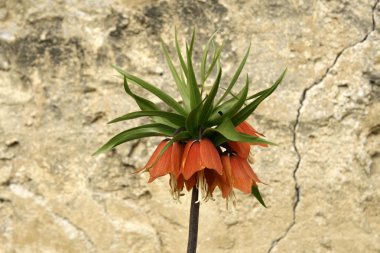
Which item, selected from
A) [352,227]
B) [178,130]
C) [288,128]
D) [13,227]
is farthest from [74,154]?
[178,130]

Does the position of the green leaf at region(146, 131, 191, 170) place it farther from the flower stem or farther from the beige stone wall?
the beige stone wall

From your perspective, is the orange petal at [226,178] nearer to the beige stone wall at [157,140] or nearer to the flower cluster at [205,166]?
the flower cluster at [205,166]

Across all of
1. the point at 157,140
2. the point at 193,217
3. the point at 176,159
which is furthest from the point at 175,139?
the point at 157,140

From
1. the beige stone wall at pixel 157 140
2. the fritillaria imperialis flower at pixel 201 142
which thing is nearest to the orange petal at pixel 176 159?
the fritillaria imperialis flower at pixel 201 142

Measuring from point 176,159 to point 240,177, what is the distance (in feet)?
0.37

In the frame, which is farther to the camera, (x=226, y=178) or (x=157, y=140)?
(x=157, y=140)

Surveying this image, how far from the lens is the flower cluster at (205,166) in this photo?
1.23 metres

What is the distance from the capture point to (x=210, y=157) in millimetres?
1226

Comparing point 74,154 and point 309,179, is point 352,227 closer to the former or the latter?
point 309,179

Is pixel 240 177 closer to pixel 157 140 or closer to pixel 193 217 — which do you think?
pixel 193 217

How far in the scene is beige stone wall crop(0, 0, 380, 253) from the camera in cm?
221

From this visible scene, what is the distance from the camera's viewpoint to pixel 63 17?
2287 millimetres

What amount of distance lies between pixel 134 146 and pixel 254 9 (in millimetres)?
541

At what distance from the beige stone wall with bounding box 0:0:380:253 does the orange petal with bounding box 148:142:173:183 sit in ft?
3.07
